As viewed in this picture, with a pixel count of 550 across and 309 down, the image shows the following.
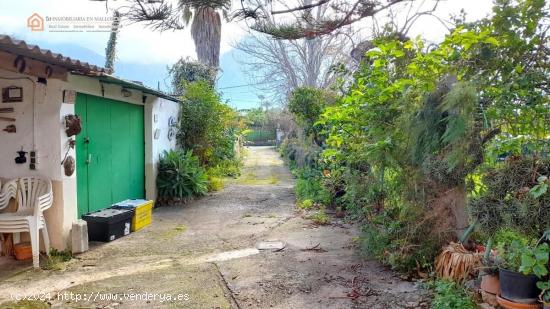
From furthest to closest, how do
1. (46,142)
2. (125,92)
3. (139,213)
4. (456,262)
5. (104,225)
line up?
1. (125,92)
2. (139,213)
3. (104,225)
4. (46,142)
5. (456,262)

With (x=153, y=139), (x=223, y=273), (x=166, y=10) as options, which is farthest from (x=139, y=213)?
(x=166, y=10)

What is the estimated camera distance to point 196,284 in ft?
12.0

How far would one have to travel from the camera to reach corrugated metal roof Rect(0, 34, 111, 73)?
3242mm

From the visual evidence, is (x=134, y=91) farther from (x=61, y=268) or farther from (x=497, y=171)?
(x=497, y=171)

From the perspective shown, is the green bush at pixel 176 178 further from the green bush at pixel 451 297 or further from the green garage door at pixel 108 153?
the green bush at pixel 451 297

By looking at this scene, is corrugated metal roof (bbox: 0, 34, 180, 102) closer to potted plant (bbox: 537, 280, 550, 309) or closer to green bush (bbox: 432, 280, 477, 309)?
green bush (bbox: 432, 280, 477, 309)

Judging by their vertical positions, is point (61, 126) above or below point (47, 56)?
below

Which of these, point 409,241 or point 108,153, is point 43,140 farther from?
Answer: point 409,241

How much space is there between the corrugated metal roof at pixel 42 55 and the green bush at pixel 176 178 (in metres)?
3.35

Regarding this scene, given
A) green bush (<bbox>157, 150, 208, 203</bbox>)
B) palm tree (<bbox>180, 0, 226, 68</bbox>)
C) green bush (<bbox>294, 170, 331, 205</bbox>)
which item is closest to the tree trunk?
green bush (<bbox>294, 170, 331, 205</bbox>)

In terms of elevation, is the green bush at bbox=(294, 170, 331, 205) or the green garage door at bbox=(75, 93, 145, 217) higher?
the green garage door at bbox=(75, 93, 145, 217)

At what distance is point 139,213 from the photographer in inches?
227

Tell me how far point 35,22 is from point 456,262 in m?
6.71

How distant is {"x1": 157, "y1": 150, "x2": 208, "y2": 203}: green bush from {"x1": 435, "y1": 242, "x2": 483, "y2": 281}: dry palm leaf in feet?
18.0
